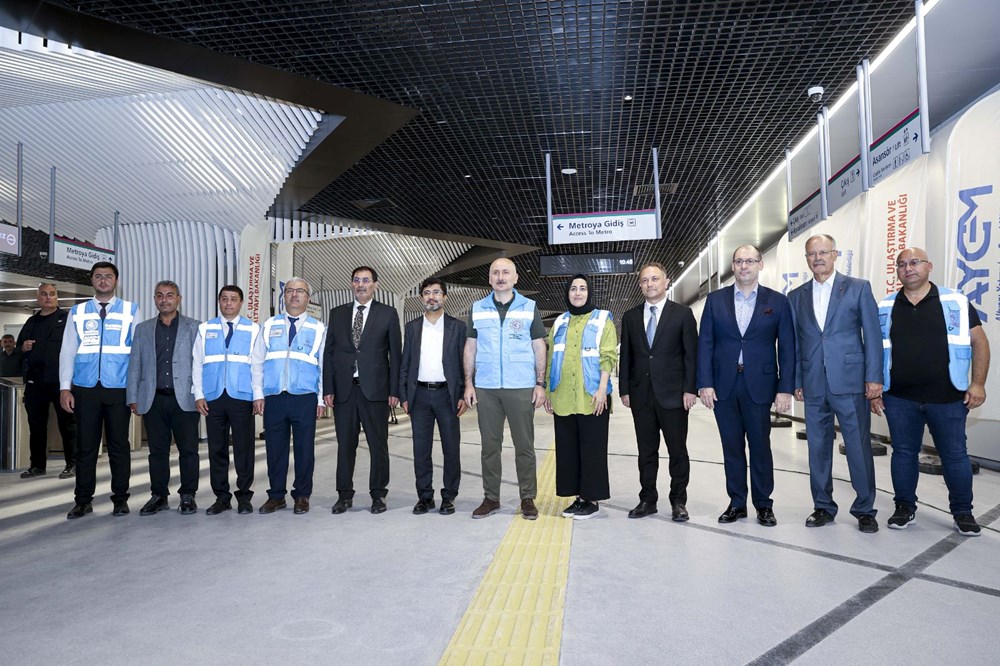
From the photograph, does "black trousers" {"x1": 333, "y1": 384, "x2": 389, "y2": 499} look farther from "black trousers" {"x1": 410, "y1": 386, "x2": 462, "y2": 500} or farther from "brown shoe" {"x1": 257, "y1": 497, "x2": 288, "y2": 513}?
"brown shoe" {"x1": 257, "y1": 497, "x2": 288, "y2": 513}

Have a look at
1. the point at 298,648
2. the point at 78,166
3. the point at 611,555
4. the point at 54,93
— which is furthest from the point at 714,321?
the point at 78,166

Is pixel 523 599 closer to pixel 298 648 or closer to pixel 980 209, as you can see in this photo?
pixel 298 648

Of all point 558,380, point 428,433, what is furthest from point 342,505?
point 558,380

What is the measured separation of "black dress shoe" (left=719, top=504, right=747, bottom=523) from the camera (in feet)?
12.7

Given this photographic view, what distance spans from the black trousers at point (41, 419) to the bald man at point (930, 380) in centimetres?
669


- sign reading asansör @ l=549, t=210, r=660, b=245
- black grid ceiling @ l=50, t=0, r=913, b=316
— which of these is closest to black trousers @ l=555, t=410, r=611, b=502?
black grid ceiling @ l=50, t=0, r=913, b=316

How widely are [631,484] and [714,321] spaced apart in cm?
180

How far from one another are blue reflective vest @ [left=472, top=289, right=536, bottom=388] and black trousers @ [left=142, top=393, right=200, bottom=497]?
77.4 inches

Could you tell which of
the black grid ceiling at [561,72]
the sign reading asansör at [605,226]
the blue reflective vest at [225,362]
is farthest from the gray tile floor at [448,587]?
the sign reading asansör at [605,226]

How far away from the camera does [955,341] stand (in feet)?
12.3

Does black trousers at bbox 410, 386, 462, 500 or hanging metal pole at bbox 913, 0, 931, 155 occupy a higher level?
hanging metal pole at bbox 913, 0, 931, 155

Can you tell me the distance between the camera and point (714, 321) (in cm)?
404

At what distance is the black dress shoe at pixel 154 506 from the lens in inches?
172

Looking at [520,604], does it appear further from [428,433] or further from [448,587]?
[428,433]
